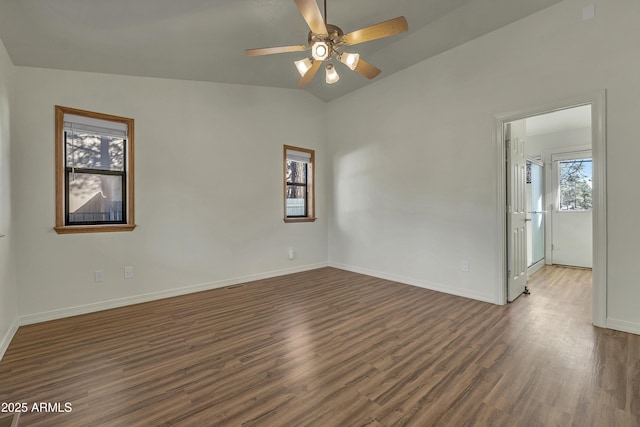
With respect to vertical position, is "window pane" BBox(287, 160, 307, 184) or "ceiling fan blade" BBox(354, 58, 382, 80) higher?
"ceiling fan blade" BBox(354, 58, 382, 80)

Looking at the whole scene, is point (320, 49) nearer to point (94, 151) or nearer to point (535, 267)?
point (94, 151)

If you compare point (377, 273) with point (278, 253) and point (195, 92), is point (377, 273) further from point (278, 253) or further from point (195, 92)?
point (195, 92)

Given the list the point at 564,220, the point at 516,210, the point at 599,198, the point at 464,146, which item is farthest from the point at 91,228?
the point at 564,220

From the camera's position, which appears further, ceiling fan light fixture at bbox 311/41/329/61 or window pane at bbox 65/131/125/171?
window pane at bbox 65/131/125/171

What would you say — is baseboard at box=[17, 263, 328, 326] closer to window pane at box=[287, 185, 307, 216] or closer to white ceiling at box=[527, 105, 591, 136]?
window pane at box=[287, 185, 307, 216]

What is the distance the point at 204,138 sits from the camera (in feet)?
13.2

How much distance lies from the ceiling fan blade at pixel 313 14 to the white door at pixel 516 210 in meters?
2.47

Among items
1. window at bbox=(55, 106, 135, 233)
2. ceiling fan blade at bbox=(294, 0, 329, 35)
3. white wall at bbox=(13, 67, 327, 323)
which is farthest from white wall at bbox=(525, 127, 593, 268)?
window at bbox=(55, 106, 135, 233)

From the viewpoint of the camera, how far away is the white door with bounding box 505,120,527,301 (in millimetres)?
3324

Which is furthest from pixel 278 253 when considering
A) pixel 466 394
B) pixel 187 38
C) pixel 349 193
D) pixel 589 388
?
pixel 589 388

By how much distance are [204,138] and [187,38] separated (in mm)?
1360

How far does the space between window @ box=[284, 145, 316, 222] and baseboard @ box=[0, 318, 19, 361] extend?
10.9 ft

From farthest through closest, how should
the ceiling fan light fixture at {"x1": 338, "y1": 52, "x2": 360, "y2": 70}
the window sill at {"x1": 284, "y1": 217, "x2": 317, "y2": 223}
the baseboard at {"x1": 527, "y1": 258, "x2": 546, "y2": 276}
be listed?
the window sill at {"x1": 284, "y1": 217, "x2": 317, "y2": 223} → the baseboard at {"x1": 527, "y1": 258, "x2": 546, "y2": 276} → the ceiling fan light fixture at {"x1": 338, "y1": 52, "x2": 360, "y2": 70}

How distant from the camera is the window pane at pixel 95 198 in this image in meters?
3.16
